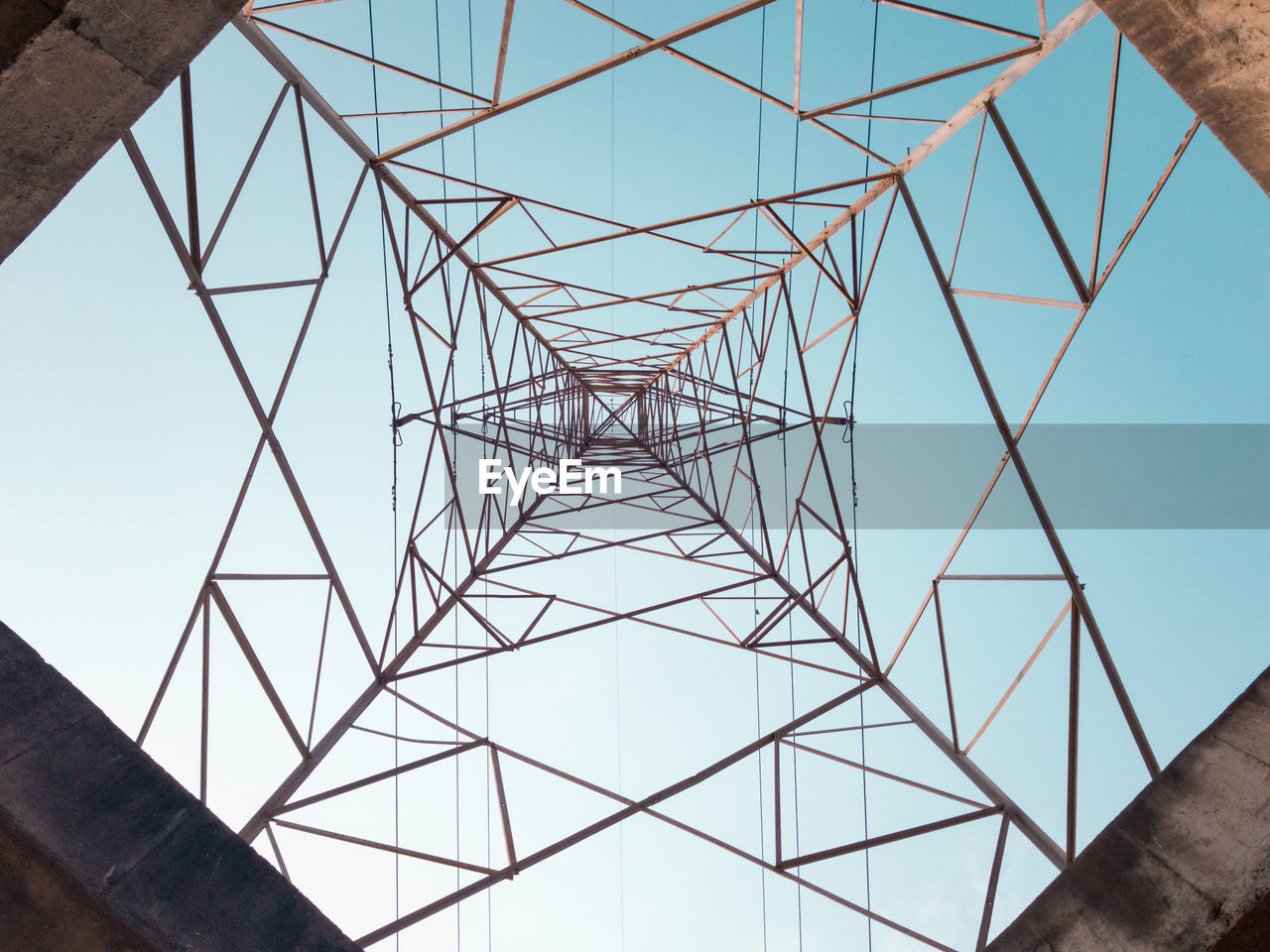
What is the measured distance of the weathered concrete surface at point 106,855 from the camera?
294 centimetres

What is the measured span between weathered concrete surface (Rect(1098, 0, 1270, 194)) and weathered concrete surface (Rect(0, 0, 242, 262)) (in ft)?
14.5

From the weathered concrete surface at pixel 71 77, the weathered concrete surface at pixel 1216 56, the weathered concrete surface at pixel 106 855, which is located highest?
the weathered concrete surface at pixel 1216 56

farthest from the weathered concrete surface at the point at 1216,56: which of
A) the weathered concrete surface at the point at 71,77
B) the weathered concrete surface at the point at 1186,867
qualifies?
the weathered concrete surface at the point at 71,77

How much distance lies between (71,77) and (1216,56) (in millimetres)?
5323

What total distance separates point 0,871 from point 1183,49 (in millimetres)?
6630

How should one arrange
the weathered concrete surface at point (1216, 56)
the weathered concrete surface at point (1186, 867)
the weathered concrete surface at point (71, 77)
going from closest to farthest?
the weathered concrete surface at point (71, 77)
the weathered concrete surface at point (1186, 867)
the weathered concrete surface at point (1216, 56)

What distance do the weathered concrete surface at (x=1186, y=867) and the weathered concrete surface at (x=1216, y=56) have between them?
2.89 m

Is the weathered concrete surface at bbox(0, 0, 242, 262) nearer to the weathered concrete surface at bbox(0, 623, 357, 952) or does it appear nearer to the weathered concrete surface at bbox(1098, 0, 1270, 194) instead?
the weathered concrete surface at bbox(0, 623, 357, 952)

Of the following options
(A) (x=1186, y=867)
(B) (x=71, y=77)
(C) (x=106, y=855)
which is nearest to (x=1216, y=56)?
(A) (x=1186, y=867)

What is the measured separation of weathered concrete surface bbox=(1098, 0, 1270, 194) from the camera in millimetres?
3256

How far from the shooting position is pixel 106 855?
311 cm

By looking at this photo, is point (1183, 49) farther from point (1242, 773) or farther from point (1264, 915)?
point (1264, 915)

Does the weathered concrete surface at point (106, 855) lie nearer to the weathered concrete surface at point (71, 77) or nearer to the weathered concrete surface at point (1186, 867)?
the weathered concrete surface at point (71, 77)

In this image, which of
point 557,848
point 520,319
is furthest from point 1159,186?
point 520,319
